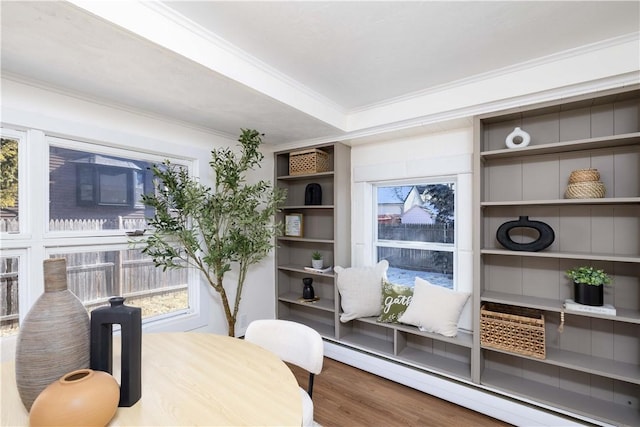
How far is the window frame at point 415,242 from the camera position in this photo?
2537mm

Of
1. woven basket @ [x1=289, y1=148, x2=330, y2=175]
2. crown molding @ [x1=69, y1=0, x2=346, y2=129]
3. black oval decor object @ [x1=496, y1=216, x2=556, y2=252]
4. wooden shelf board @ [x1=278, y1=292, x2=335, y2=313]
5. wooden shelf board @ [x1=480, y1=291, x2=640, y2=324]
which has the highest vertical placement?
crown molding @ [x1=69, y1=0, x2=346, y2=129]

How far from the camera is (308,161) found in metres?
3.09

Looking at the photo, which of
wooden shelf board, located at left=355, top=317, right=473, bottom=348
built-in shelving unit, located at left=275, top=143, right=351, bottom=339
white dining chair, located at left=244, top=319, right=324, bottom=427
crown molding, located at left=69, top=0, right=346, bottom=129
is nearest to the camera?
crown molding, located at left=69, top=0, right=346, bottom=129

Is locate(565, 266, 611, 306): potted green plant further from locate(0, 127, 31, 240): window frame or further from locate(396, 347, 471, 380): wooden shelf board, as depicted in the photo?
locate(0, 127, 31, 240): window frame

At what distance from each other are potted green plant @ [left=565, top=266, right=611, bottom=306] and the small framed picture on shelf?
2342mm

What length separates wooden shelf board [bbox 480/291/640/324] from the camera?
1714 millimetres

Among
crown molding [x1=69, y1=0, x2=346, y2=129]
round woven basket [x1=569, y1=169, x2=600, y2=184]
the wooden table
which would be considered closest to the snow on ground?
round woven basket [x1=569, y1=169, x2=600, y2=184]

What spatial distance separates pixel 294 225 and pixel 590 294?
2.49 m

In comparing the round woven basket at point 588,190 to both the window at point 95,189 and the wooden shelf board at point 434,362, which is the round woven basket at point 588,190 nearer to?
the wooden shelf board at point 434,362

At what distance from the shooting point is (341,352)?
280 centimetres

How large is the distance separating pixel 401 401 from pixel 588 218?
1.85 metres

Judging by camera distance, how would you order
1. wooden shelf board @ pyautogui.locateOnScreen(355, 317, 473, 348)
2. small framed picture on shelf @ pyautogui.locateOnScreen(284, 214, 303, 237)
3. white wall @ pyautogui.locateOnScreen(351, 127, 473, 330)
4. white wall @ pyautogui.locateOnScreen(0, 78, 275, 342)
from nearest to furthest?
1. white wall @ pyautogui.locateOnScreen(0, 78, 275, 342)
2. wooden shelf board @ pyautogui.locateOnScreen(355, 317, 473, 348)
3. white wall @ pyautogui.locateOnScreen(351, 127, 473, 330)
4. small framed picture on shelf @ pyautogui.locateOnScreen(284, 214, 303, 237)

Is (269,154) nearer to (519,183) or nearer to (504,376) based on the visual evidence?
(519,183)

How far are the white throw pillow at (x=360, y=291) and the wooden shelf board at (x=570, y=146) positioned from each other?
1364 millimetres
